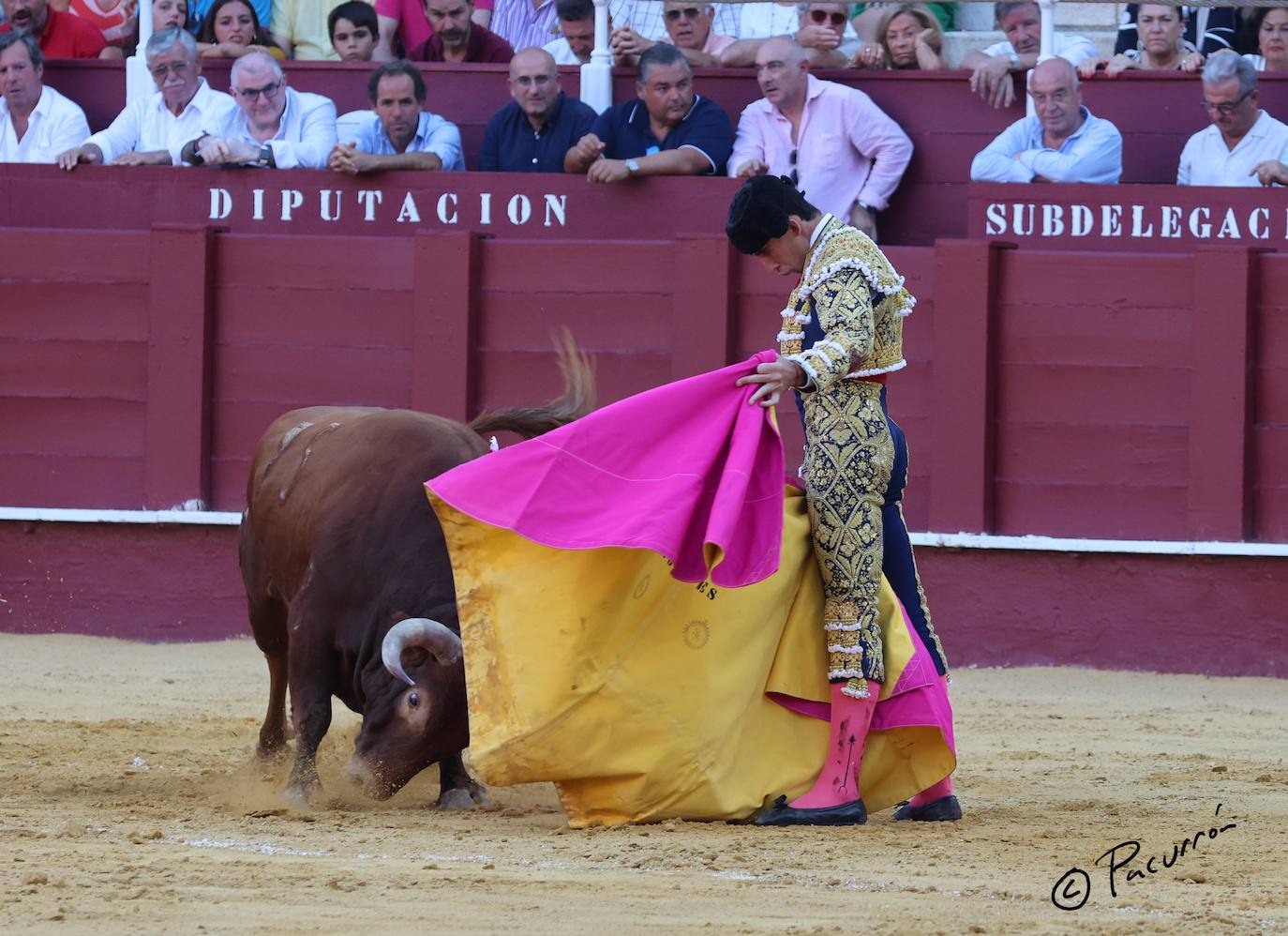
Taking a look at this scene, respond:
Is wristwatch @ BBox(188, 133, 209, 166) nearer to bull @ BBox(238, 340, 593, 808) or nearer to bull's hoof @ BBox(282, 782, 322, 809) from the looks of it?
bull @ BBox(238, 340, 593, 808)

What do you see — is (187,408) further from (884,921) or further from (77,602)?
(884,921)

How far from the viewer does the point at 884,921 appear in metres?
3.10

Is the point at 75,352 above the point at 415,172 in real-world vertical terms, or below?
below

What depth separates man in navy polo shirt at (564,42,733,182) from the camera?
6.93 m

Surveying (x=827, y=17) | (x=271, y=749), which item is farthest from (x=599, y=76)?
(x=271, y=749)

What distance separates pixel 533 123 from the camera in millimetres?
7227

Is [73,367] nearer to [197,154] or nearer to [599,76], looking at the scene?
[197,154]

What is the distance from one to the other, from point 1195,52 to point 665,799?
4273mm

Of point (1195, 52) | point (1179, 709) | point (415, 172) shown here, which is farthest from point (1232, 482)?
point (415, 172)

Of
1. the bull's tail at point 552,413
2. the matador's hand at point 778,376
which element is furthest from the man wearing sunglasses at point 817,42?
the matador's hand at point 778,376

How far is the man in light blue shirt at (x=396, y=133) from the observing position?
7223 mm

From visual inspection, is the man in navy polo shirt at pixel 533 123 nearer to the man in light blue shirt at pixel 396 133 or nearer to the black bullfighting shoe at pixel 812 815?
the man in light blue shirt at pixel 396 133

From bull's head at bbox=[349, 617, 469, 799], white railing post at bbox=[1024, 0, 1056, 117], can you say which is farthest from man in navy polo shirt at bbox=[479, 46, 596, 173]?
bull's head at bbox=[349, 617, 469, 799]

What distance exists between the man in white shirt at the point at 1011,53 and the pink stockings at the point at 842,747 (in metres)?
3.54
